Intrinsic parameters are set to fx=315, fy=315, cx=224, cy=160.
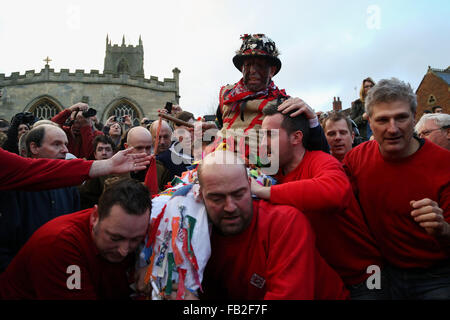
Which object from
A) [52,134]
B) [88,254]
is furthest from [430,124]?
[52,134]

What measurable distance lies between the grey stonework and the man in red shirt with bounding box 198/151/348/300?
2568 centimetres

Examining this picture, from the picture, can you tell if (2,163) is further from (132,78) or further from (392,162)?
(132,78)

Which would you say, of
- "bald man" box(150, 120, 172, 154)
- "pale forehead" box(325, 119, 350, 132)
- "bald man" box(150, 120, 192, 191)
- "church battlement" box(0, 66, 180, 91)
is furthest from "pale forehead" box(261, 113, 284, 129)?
"church battlement" box(0, 66, 180, 91)

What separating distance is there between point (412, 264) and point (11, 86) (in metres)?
31.4

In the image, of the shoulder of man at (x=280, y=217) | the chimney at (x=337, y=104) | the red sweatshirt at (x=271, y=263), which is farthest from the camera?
the chimney at (x=337, y=104)

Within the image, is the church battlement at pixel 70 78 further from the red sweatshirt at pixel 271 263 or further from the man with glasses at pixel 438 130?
the red sweatshirt at pixel 271 263

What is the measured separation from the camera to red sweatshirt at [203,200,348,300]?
2.04 meters

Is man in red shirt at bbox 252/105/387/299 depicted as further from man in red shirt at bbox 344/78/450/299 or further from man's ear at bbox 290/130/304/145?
man in red shirt at bbox 344/78/450/299

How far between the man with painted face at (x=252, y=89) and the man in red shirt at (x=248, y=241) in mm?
877

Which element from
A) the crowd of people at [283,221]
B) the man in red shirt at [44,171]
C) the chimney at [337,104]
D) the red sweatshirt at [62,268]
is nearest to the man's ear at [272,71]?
the crowd of people at [283,221]

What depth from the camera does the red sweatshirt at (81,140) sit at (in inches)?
244
